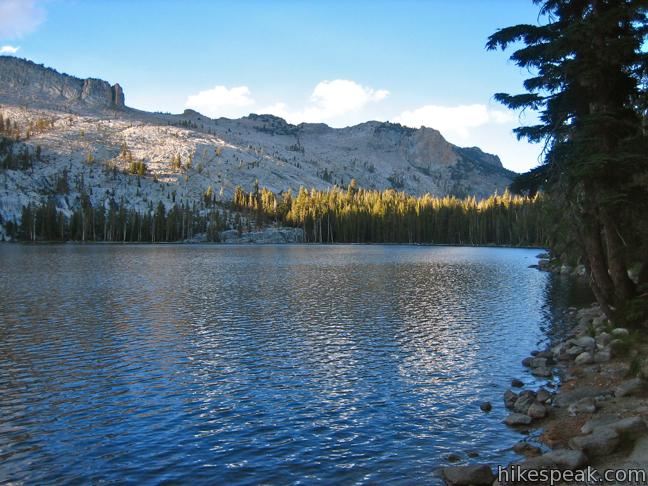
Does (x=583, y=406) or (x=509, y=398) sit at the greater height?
(x=583, y=406)

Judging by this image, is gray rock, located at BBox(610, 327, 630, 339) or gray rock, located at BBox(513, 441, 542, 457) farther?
gray rock, located at BBox(610, 327, 630, 339)

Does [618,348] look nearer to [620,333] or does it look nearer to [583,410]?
[620,333]

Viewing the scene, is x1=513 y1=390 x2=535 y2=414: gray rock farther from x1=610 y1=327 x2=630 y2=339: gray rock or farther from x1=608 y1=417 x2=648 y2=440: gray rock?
x1=610 y1=327 x2=630 y2=339: gray rock

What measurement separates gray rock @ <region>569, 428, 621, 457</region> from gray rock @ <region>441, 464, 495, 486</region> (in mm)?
2723

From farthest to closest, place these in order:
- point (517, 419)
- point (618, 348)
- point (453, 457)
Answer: point (618, 348), point (517, 419), point (453, 457)

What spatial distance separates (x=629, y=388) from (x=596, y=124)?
36.8ft

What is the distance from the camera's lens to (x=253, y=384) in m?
22.4

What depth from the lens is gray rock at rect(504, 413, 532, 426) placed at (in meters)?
17.3

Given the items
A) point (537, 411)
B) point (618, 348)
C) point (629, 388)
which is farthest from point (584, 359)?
point (537, 411)

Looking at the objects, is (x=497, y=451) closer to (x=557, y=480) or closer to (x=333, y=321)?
(x=557, y=480)

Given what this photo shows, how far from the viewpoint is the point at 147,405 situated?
1955 centimetres

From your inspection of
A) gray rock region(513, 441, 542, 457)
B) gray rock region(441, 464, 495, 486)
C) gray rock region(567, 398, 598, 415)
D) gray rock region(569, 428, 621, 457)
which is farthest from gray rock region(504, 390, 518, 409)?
gray rock region(441, 464, 495, 486)

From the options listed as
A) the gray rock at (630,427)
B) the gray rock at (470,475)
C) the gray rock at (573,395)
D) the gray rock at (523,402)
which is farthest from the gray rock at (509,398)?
the gray rock at (470,475)

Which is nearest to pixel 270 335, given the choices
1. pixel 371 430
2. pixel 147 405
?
pixel 147 405
